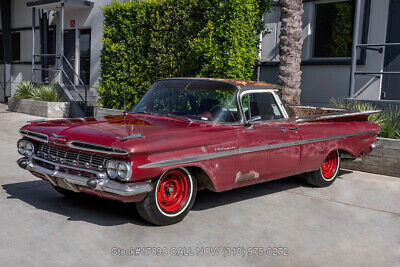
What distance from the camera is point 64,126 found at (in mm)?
4949

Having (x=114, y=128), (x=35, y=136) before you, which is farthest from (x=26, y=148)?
(x=114, y=128)

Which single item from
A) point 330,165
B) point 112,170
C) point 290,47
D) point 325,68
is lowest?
point 330,165

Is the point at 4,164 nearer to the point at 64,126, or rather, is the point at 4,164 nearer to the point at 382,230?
the point at 64,126

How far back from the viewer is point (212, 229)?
4.72m

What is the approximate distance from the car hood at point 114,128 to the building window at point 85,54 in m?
12.9

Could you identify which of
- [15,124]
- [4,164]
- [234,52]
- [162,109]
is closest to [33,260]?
[162,109]

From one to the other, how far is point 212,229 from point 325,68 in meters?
7.99

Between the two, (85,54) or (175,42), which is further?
(85,54)

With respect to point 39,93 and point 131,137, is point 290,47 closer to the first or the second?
point 131,137

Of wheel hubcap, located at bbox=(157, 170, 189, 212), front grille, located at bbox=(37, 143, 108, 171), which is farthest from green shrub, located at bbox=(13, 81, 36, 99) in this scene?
wheel hubcap, located at bbox=(157, 170, 189, 212)

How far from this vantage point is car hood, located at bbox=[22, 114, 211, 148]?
4.42 meters

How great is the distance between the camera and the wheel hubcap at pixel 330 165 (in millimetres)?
6848

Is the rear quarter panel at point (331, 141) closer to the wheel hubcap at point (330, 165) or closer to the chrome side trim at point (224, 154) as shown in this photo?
the chrome side trim at point (224, 154)

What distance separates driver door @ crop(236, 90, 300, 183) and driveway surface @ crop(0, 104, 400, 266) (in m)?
0.48
